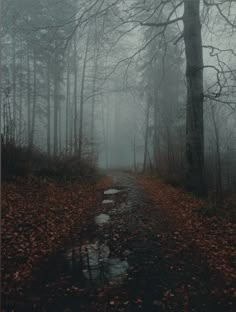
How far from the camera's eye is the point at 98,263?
432 cm


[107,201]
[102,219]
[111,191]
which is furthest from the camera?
[111,191]

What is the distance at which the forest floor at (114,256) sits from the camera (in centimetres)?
334

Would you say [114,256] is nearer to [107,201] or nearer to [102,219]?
[102,219]

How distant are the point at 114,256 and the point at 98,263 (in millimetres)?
354

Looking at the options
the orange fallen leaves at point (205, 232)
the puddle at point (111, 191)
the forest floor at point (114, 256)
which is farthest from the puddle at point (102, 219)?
the puddle at point (111, 191)

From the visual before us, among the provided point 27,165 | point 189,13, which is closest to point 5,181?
point 27,165

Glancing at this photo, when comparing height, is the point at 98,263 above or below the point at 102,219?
below

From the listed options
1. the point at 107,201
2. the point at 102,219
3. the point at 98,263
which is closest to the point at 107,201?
the point at 107,201

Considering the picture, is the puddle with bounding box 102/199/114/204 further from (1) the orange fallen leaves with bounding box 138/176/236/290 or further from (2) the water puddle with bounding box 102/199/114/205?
(1) the orange fallen leaves with bounding box 138/176/236/290

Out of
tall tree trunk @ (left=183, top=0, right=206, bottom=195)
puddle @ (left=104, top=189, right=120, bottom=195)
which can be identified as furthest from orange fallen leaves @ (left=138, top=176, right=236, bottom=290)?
puddle @ (left=104, top=189, right=120, bottom=195)

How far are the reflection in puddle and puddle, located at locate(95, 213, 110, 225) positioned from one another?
4.29 ft

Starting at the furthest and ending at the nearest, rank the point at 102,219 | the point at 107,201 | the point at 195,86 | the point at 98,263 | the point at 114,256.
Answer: the point at 107,201, the point at 195,86, the point at 102,219, the point at 114,256, the point at 98,263

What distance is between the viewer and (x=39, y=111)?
2319 cm

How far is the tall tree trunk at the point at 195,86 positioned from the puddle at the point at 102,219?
3.25 m
